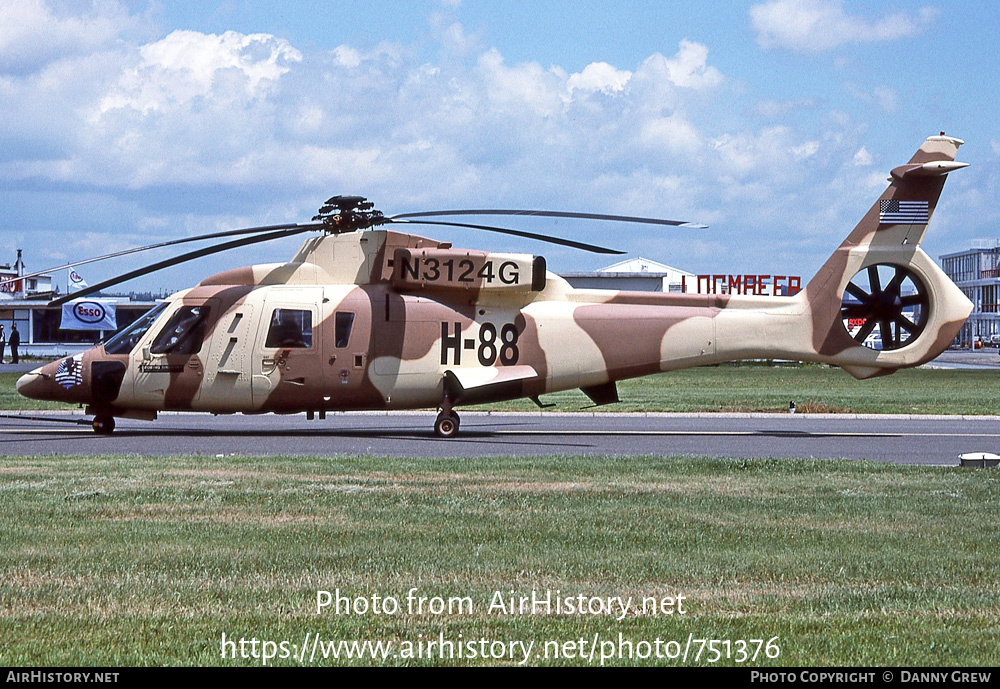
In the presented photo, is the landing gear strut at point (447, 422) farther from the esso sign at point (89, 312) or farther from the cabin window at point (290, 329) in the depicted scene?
the esso sign at point (89, 312)

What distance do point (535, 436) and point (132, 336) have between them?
23.5 ft

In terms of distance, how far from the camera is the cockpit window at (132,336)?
782 inches

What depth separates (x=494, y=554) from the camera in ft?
28.3

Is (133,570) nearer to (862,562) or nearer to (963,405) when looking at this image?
(862,562)

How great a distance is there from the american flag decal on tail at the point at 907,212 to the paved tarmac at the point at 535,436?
3796mm

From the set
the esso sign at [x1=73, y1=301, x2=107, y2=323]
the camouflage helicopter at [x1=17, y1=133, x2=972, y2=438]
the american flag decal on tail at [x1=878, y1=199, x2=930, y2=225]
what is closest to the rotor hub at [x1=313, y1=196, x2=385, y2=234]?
the camouflage helicopter at [x1=17, y1=133, x2=972, y2=438]

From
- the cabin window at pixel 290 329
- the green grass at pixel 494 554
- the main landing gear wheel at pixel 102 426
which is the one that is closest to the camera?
the green grass at pixel 494 554

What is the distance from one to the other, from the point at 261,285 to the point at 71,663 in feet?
48.8

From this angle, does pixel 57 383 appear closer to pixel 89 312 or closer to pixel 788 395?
pixel 788 395

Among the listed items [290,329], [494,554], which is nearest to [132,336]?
[290,329]

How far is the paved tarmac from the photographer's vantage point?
17.3m

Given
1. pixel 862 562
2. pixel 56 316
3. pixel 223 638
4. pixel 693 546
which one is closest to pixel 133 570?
pixel 223 638

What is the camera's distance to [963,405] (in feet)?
97.4

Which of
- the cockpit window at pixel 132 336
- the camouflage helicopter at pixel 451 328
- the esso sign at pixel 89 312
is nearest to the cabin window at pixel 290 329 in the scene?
the camouflage helicopter at pixel 451 328
